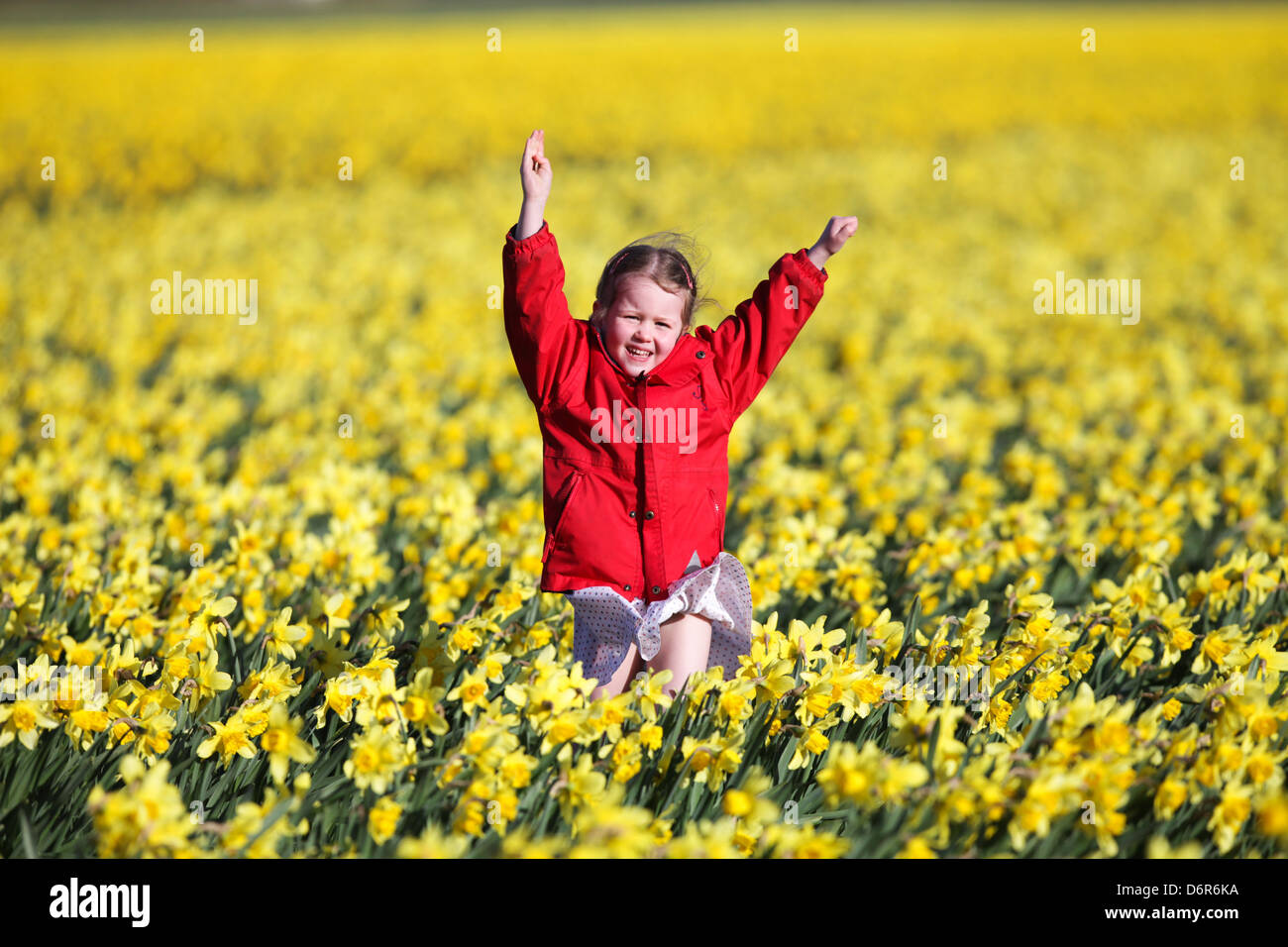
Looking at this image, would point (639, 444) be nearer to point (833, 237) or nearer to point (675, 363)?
point (675, 363)

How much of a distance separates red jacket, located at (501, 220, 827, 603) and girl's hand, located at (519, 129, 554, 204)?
0.17 m

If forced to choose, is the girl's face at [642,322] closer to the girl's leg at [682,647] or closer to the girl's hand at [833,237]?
the girl's hand at [833,237]

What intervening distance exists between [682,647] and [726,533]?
5.31 ft

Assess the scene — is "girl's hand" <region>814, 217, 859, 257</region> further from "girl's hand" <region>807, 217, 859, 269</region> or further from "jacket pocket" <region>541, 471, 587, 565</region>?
"jacket pocket" <region>541, 471, 587, 565</region>

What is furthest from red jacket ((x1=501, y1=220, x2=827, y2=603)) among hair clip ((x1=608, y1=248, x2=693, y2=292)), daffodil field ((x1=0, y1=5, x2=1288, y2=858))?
daffodil field ((x1=0, y1=5, x2=1288, y2=858))

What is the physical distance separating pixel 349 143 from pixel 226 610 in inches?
580

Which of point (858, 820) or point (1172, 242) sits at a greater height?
point (1172, 242)

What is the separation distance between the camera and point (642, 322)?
2660 millimetres

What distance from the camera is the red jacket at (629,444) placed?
266 centimetres

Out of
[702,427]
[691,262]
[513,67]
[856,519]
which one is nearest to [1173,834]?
[702,427]

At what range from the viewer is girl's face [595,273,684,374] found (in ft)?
8.68

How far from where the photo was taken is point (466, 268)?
963 cm

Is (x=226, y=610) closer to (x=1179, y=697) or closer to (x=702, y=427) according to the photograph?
(x=702, y=427)
